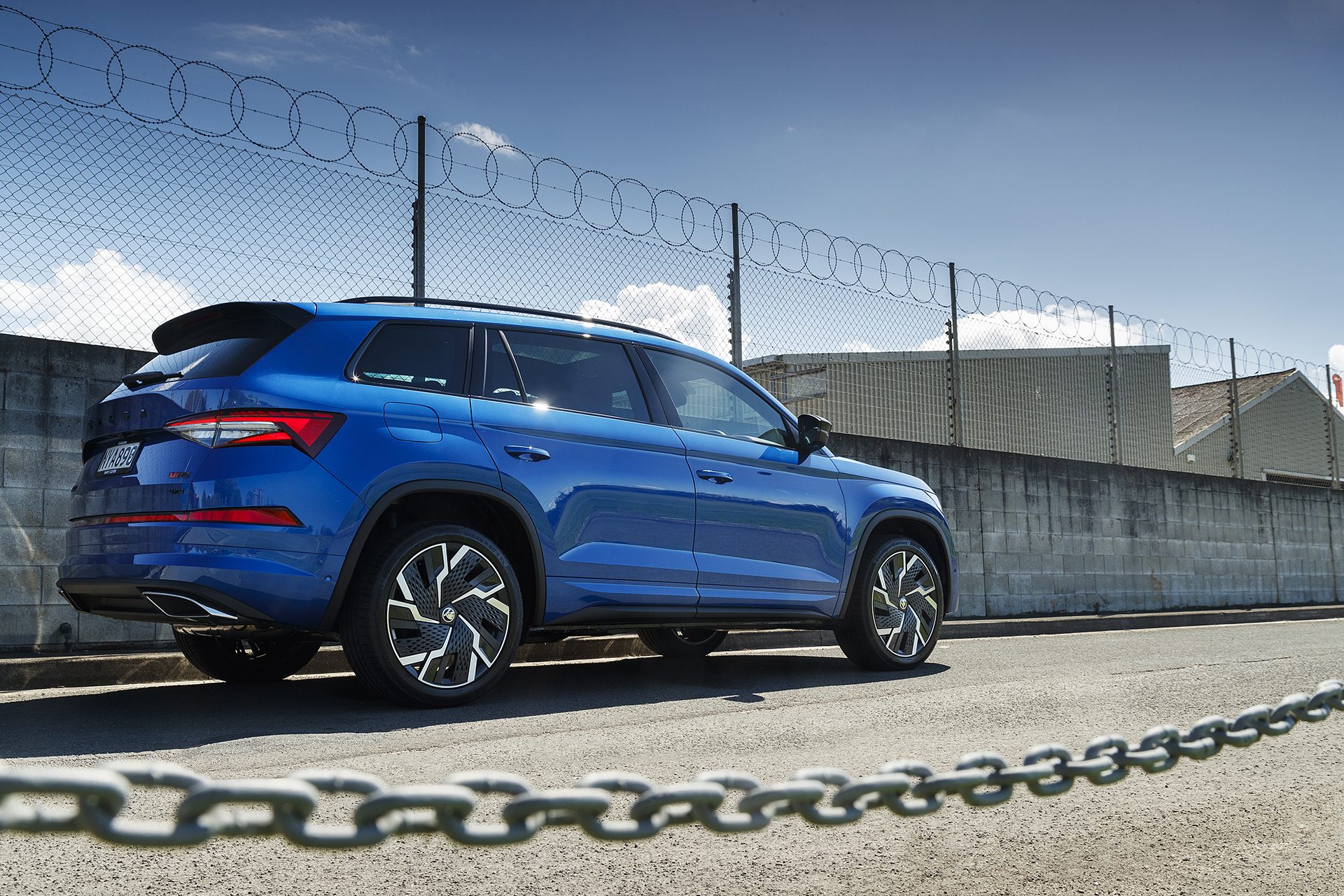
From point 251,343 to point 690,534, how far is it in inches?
86.7

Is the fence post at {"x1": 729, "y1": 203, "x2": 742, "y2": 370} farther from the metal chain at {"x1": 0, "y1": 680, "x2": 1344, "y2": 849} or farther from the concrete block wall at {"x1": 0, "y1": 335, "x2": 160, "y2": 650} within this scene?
the metal chain at {"x1": 0, "y1": 680, "x2": 1344, "y2": 849}

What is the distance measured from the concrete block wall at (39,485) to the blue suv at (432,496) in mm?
1451

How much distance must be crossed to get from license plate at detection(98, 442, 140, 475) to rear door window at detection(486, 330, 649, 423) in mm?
1566

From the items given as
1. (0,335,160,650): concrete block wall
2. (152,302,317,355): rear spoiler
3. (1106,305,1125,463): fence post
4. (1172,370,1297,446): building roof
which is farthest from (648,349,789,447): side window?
(1172,370,1297,446): building roof

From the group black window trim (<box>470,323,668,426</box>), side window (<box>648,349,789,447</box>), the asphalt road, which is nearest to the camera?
the asphalt road

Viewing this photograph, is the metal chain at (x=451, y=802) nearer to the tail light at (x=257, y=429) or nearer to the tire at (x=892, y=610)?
the tail light at (x=257, y=429)

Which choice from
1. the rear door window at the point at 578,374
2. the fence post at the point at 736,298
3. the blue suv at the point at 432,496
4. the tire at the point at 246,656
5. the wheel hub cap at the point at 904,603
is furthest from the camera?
the fence post at the point at 736,298

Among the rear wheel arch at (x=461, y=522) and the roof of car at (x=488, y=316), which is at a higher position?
the roof of car at (x=488, y=316)

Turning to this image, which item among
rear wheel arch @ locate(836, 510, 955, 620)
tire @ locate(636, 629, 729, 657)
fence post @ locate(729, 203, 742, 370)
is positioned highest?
fence post @ locate(729, 203, 742, 370)

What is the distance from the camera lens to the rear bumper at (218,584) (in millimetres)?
4504

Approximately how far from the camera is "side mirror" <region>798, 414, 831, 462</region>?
662 cm

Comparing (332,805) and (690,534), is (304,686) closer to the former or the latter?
(690,534)

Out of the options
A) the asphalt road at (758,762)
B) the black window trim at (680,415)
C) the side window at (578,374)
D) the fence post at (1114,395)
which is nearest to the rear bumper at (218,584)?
the asphalt road at (758,762)

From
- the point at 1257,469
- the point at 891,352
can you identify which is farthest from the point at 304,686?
the point at 1257,469
